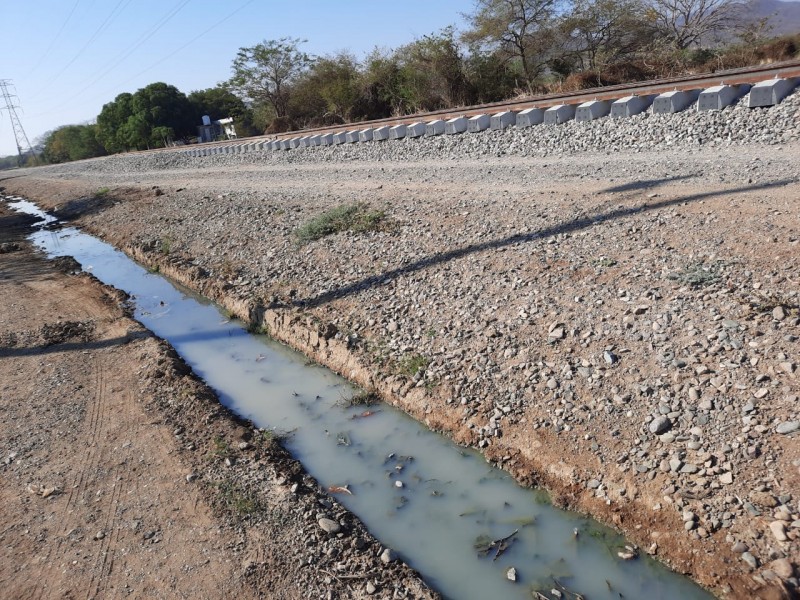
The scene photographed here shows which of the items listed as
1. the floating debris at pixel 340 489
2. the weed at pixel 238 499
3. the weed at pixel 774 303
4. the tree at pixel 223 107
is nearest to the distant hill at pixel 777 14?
the weed at pixel 774 303

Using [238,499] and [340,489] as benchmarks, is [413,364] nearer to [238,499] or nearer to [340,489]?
[340,489]

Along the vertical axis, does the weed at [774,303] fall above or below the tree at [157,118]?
below

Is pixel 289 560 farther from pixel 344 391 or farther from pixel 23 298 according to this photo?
pixel 23 298

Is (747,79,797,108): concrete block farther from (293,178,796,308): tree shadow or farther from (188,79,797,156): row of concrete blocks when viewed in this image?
(293,178,796,308): tree shadow

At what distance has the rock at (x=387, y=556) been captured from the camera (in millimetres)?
4465

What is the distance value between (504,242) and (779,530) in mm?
5446

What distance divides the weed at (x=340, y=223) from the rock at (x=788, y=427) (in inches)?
295

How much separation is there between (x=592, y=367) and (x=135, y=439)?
4.82m

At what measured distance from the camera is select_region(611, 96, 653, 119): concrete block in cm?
1236

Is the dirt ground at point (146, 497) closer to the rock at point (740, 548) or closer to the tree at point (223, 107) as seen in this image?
the rock at point (740, 548)

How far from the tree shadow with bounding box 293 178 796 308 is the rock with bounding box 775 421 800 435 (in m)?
4.39

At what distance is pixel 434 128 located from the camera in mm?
16812

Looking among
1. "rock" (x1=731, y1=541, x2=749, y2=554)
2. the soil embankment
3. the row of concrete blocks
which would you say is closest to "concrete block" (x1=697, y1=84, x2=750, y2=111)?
the row of concrete blocks

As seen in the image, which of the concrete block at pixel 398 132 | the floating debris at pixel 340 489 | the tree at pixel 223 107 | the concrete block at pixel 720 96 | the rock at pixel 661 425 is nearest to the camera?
the rock at pixel 661 425
